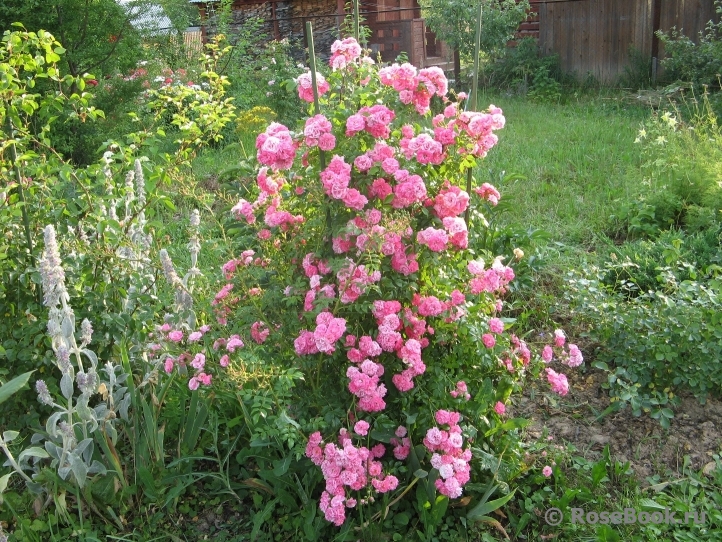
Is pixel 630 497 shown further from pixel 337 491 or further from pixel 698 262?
pixel 698 262

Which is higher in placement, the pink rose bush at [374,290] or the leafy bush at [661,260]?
the pink rose bush at [374,290]

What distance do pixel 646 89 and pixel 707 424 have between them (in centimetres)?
723

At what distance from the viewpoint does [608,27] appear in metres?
9.90

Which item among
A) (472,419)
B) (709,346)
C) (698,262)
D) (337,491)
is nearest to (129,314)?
(337,491)

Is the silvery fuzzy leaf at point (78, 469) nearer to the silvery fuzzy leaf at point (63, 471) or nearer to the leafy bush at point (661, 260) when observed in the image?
the silvery fuzzy leaf at point (63, 471)

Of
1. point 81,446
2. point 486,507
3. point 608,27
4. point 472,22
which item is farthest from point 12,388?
point 608,27

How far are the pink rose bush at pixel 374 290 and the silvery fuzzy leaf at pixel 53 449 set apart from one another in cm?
48

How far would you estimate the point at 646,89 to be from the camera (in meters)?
9.05

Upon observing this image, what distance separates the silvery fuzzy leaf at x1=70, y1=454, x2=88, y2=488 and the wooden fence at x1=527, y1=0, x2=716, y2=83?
30.2 feet

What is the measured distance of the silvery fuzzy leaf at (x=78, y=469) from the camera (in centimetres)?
237

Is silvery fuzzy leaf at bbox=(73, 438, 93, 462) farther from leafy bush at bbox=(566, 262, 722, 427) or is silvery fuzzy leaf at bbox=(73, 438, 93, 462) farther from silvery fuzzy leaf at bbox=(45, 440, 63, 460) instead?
leafy bush at bbox=(566, 262, 722, 427)

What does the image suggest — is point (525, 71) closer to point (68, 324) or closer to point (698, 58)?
point (698, 58)

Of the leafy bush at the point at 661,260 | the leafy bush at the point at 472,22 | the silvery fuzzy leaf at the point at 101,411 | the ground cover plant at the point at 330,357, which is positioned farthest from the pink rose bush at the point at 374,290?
the leafy bush at the point at 472,22

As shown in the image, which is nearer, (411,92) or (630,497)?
(411,92)
